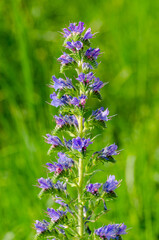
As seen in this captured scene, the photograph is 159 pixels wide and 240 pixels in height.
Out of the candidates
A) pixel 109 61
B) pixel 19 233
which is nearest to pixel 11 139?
pixel 19 233

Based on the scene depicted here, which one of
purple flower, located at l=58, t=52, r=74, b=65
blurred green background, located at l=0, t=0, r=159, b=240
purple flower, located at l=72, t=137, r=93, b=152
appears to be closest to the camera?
purple flower, located at l=72, t=137, r=93, b=152

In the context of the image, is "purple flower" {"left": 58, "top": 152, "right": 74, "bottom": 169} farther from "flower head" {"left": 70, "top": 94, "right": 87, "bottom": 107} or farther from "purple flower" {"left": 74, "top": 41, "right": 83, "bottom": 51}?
"purple flower" {"left": 74, "top": 41, "right": 83, "bottom": 51}

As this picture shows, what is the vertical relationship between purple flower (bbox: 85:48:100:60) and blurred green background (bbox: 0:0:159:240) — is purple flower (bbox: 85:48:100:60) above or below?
below

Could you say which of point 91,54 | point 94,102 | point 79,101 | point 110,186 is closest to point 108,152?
point 110,186

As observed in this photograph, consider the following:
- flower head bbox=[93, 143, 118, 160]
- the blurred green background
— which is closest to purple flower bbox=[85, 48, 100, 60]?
flower head bbox=[93, 143, 118, 160]

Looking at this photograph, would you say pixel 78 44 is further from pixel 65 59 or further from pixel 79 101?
pixel 79 101

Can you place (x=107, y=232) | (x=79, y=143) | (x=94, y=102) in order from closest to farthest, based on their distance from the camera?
1. (x=79, y=143)
2. (x=107, y=232)
3. (x=94, y=102)

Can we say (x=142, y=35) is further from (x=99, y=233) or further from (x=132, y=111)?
(x=99, y=233)
